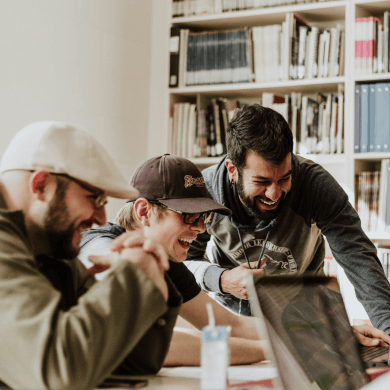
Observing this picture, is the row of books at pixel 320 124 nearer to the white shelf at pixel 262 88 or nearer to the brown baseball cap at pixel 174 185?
the white shelf at pixel 262 88

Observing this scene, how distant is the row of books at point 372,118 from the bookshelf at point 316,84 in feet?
0.11

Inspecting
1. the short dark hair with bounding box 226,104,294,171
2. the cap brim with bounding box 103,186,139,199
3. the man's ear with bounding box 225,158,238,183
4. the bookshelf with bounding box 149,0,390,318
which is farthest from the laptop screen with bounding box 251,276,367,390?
the bookshelf with bounding box 149,0,390,318

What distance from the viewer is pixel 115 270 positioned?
758 millimetres

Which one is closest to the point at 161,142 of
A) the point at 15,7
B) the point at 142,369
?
the point at 15,7

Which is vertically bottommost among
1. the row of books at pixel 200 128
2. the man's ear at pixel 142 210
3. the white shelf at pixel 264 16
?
the man's ear at pixel 142 210

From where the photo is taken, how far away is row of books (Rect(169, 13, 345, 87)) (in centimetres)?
272

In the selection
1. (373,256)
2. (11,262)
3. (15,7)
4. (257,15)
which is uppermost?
(257,15)

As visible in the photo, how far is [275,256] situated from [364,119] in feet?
3.58

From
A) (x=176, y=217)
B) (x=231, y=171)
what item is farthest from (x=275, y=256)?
(x=176, y=217)

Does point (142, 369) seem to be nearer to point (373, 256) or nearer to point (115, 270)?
point (115, 270)

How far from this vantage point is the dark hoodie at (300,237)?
1.66m

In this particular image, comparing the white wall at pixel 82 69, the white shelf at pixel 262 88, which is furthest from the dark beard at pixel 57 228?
the white shelf at pixel 262 88

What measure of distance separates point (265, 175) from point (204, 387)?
978 millimetres

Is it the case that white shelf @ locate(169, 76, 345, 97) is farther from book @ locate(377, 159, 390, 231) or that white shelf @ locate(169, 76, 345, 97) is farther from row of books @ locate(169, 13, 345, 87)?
book @ locate(377, 159, 390, 231)
